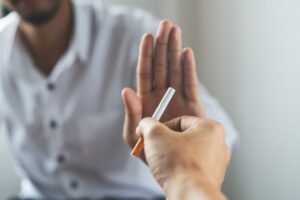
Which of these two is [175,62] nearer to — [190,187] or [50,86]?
[190,187]

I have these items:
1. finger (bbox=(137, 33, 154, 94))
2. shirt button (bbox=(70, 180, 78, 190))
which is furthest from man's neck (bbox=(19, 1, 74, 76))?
finger (bbox=(137, 33, 154, 94))

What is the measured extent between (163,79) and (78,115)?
31 cm

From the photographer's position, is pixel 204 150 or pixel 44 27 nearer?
pixel 204 150

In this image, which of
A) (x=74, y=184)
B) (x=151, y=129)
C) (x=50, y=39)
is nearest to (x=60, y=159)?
(x=74, y=184)

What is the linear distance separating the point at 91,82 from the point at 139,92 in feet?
0.91

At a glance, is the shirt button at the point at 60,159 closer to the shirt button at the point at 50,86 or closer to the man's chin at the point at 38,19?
the shirt button at the point at 50,86

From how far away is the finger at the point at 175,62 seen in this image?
0.56 meters

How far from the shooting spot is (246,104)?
920 mm

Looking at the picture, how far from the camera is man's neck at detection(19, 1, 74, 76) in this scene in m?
0.87

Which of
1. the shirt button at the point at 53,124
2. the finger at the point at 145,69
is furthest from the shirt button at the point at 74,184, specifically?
the finger at the point at 145,69

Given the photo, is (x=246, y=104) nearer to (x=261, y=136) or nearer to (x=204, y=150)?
(x=261, y=136)

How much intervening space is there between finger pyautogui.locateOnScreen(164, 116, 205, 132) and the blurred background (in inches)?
13.8

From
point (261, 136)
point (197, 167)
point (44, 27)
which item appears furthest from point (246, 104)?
point (197, 167)

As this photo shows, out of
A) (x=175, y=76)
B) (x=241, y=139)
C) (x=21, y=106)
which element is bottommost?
(x=241, y=139)
